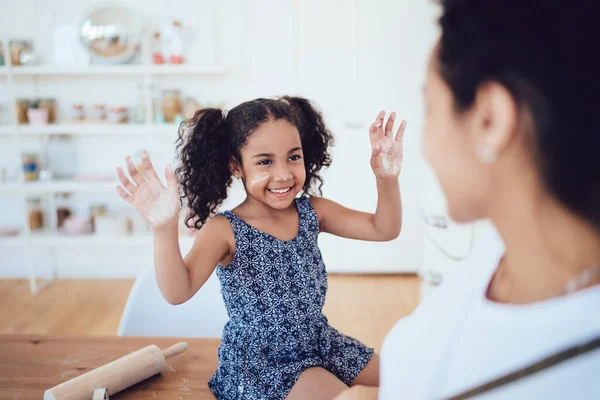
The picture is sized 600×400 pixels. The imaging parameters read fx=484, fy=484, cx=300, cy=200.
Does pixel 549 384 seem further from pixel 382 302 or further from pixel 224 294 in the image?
pixel 382 302

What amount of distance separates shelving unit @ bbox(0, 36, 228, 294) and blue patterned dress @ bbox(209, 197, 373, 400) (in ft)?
7.11

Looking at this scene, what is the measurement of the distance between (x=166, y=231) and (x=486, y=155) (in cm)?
59

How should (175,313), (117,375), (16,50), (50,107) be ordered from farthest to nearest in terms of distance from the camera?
(50,107), (16,50), (175,313), (117,375)

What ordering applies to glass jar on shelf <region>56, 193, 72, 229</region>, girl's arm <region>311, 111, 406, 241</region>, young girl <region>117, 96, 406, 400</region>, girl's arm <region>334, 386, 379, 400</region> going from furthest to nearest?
glass jar on shelf <region>56, 193, 72, 229</region> < girl's arm <region>311, 111, 406, 241</region> < young girl <region>117, 96, 406, 400</region> < girl's arm <region>334, 386, 379, 400</region>

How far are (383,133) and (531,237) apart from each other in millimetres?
649

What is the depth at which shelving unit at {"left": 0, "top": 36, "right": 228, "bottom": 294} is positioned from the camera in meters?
3.16

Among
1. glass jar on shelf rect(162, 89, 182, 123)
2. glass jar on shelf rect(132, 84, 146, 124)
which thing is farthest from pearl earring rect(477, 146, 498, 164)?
glass jar on shelf rect(132, 84, 146, 124)

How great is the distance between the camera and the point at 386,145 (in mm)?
1114

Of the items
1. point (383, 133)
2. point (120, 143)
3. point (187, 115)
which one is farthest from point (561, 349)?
point (120, 143)

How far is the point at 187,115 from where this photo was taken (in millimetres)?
3270

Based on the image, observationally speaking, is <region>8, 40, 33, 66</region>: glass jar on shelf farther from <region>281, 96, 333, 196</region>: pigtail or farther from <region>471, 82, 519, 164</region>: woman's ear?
<region>471, 82, 519, 164</region>: woman's ear

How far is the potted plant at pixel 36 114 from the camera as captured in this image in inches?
126

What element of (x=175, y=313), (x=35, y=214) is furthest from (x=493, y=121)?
(x=35, y=214)

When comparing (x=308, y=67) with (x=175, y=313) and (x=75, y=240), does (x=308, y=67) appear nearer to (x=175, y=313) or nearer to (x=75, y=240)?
(x=75, y=240)
